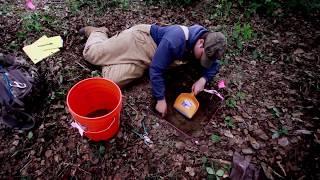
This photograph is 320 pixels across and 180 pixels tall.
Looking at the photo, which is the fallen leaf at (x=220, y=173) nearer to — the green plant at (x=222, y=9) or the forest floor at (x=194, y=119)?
the forest floor at (x=194, y=119)

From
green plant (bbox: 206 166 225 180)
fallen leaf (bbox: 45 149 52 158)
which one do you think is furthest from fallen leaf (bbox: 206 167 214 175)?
fallen leaf (bbox: 45 149 52 158)

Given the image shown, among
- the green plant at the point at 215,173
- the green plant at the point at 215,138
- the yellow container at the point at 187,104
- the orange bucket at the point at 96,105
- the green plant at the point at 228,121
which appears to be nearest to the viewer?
the orange bucket at the point at 96,105

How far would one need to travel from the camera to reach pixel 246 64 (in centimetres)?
356

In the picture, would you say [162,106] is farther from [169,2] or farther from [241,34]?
[169,2]

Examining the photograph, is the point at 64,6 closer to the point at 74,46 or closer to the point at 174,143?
the point at 74,46

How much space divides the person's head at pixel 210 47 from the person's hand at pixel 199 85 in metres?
0.25

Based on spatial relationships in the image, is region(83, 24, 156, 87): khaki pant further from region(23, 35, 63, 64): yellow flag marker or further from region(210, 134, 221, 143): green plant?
region(210, 134, 221, 143): green plant

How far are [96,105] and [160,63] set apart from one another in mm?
786

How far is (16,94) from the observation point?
264 centimetres

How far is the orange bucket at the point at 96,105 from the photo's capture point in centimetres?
238

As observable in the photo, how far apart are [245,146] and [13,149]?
7.22 ft

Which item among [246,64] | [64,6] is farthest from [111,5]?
[246,64]

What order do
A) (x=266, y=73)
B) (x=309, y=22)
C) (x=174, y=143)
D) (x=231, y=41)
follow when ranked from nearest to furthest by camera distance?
(x=174, y=143) → (x=266, y=73) → (x=231, y=41) → (x=309, y=22)

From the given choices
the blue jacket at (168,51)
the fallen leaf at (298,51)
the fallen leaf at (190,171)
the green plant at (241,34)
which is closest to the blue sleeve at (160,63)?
the blue jacket at (168,51)
